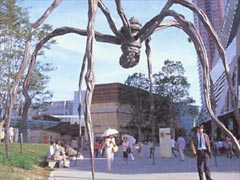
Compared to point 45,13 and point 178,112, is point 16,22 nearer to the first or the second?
point 45,13

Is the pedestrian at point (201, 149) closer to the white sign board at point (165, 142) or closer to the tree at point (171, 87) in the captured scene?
the white sign board at point (165, 142)

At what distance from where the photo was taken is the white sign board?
66.0 feet

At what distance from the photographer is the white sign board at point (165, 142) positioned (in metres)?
20.1

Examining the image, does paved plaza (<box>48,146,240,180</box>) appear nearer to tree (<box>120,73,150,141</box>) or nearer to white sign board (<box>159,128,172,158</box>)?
white sign board (<box>159,128,172,158</box>)

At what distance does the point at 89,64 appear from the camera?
346 centimetres

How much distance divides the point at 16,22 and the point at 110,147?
231 inches

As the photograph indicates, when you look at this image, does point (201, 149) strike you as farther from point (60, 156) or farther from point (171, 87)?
point (171, 87)

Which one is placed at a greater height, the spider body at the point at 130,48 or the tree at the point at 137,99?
the tree at the point at 137,99

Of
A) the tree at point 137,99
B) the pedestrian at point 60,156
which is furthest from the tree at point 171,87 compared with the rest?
the pedestrian at point 60,156

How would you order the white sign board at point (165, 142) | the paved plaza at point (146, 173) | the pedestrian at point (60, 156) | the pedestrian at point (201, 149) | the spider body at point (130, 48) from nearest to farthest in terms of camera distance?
the spider body at point (130, 48), the pedestrian at point (201, 149), the paved plaza at point (146, 173), the pedestrian at point (60, 156), the white sign board at point (165, 142)

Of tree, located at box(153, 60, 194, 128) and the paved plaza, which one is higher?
tree, located at box(153, 60, 194, 128)

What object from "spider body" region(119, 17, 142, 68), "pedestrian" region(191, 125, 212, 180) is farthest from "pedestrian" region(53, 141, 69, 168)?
"spider body" region(119, 17, 142, 68)

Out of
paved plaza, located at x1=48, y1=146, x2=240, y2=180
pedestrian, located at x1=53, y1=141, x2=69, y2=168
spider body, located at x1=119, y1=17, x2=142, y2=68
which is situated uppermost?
spider body, located at x1=119, y1=17, x2=142, y2=68

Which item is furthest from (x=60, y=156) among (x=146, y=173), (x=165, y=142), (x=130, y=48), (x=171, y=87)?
(x=171, y=87)
